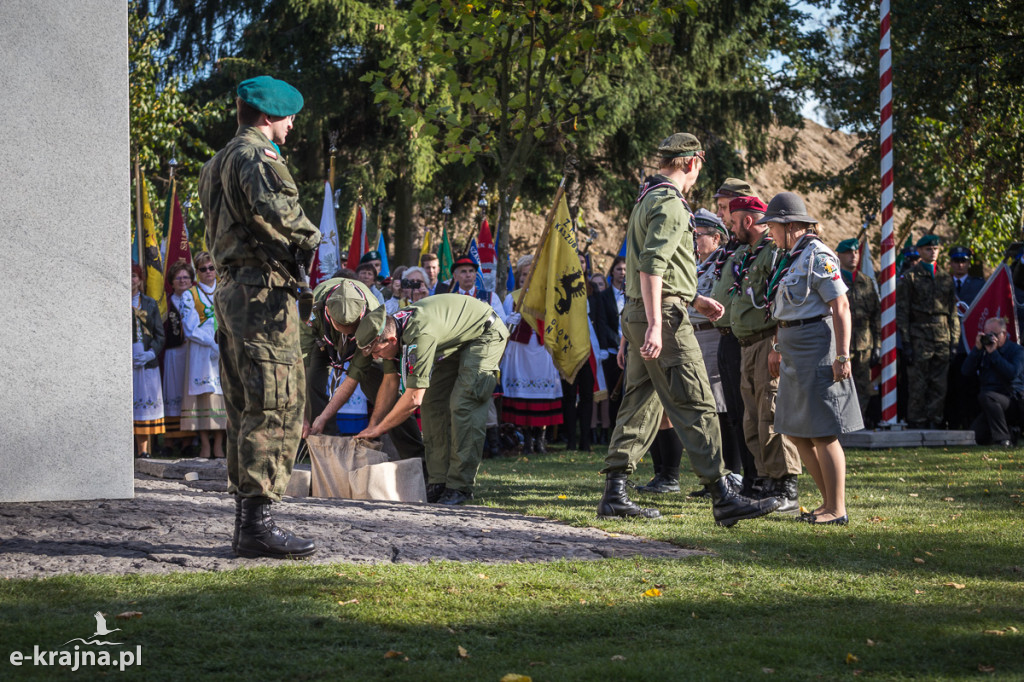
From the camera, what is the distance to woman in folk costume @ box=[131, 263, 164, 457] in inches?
453

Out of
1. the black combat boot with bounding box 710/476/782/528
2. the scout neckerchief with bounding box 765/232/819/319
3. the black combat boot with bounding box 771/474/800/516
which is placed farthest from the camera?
the black combat boot with bounding box 771/474/800/516

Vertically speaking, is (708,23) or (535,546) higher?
(708,23)

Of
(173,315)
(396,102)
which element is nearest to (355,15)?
(396,102)

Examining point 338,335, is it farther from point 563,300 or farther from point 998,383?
point 998,383

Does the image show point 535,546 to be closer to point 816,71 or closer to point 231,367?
point 231,367

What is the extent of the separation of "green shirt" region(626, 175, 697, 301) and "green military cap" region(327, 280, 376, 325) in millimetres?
1850

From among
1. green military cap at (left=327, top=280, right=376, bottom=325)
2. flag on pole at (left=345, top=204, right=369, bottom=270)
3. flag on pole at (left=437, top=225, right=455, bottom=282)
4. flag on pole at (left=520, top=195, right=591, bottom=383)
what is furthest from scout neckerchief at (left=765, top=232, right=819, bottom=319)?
flag on pole at (left=437, top=225, right=455, bottom=282)

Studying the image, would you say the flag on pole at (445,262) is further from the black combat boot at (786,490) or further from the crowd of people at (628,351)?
the black combat boot at (786,490)

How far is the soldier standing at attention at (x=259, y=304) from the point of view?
4.98 metres

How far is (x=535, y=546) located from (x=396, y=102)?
8562 millimetres

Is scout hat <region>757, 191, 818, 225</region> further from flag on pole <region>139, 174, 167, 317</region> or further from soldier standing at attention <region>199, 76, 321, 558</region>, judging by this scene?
flag on pole <region>139, 174, 167, 317</region>

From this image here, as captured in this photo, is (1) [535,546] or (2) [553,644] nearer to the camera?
(2) [553,644]

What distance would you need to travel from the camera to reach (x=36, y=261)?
6.43m

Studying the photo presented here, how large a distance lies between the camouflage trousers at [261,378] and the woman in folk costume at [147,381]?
268 inches
